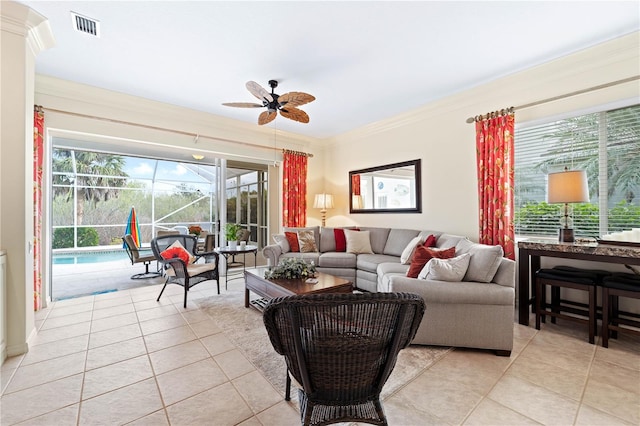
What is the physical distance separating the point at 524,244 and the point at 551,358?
1106 millimetres

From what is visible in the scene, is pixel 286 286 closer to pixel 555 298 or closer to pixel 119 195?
pixel 555 298

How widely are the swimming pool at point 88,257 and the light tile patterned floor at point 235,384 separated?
4984mm

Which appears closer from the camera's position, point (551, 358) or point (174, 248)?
point (551, 358)

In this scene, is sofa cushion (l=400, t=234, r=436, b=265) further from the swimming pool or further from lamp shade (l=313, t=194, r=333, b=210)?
the swimming pool

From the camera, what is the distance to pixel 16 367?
2.06 m

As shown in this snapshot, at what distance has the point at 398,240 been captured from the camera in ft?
14.1

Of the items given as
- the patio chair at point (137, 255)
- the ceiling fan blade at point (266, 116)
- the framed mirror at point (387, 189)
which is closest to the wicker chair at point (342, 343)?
the ceiling fan blade at point (266, 116)

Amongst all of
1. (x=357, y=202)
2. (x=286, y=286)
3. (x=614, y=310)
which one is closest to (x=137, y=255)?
(x=286, y=286)

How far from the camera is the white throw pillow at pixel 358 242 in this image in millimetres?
4484

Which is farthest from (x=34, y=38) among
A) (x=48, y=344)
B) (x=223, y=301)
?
(x=223, y=301)

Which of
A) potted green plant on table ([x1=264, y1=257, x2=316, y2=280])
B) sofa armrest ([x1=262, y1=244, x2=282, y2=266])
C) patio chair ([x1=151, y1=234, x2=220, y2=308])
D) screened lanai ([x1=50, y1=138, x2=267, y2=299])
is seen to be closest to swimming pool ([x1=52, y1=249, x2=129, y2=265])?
screened lanai ([x1=50, y1=138, x2=267, y2=299])

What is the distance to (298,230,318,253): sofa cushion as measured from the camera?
459 cm

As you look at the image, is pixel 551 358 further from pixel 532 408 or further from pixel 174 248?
pixel 174 248

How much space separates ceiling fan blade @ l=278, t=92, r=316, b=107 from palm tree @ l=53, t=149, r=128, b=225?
6215 millimetres
